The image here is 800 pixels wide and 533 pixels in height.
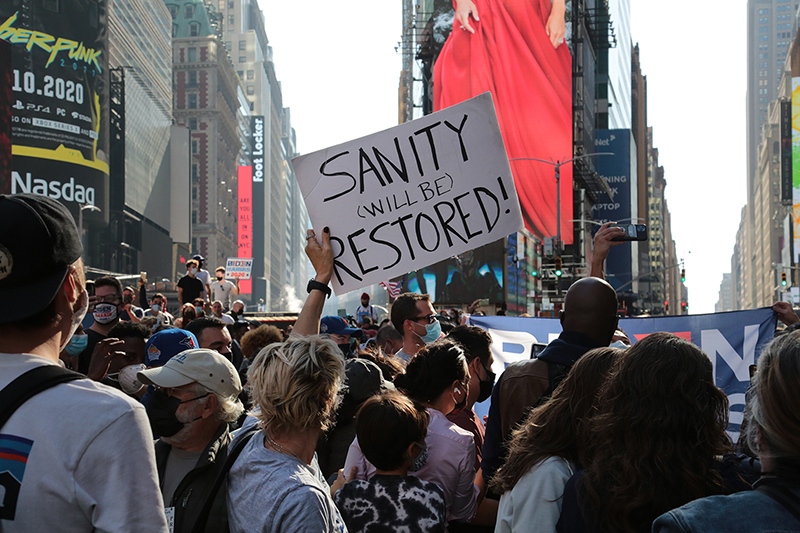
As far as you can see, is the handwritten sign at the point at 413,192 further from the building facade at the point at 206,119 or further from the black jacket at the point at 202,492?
the building facade at the point at 206,119

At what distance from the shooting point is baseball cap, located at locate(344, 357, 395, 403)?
3.93 metres

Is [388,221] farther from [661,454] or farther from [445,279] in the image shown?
[445,279]

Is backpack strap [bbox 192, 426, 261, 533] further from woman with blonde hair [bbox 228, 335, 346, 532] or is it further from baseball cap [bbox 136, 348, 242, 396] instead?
baseball cap [bbox 136, 348, 242, 396]

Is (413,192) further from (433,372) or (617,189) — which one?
(617,189)

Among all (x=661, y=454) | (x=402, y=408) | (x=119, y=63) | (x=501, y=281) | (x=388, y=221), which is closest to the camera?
(x=661, y=454)

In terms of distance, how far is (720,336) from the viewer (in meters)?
5.96

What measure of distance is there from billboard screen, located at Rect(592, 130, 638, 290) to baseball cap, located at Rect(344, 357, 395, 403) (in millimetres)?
82015

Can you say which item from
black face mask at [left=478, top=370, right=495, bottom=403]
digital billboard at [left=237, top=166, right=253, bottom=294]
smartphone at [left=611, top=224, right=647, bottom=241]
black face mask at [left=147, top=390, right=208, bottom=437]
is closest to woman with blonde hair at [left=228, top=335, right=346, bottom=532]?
black face mask at [left=147, top=390, right=208, bottom=437]

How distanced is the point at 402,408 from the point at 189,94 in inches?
3946

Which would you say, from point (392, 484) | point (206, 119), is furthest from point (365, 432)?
point (206, 119)

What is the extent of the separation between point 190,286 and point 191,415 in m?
9.50

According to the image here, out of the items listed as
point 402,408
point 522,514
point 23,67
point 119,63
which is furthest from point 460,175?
point 119,63

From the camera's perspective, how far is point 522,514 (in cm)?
251

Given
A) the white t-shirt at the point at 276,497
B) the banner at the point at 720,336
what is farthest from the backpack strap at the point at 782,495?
the banner at the point at 720,336
